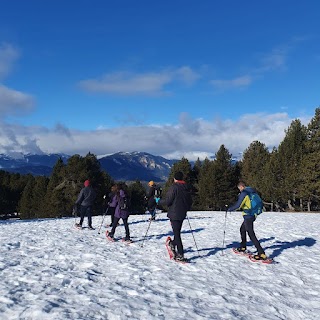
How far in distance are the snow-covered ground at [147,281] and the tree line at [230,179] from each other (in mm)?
29509

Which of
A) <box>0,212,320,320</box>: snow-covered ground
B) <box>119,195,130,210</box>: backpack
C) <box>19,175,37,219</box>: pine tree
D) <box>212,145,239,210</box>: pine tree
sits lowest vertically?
<box>19,175,37,219</box>: pine tree

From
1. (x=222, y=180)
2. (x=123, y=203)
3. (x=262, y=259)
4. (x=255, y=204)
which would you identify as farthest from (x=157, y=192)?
(x=222, y=180)

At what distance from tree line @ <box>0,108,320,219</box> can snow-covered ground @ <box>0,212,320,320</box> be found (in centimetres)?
2951

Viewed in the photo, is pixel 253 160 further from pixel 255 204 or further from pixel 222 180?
pixel 255 204

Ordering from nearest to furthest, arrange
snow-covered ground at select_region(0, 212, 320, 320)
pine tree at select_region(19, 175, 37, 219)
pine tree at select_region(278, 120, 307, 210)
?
1. snow-covered ground at select_region(0, 212, 320, 320)
2. pine tree at select_region(278, 120, 307, 210)
3. pine tree at select_region(19, 175, 37, 219)

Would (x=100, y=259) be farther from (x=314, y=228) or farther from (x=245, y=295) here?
(x=314, y=228)

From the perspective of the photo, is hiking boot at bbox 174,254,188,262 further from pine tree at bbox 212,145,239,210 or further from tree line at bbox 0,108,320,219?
pine tree at bbox 212,145,239,210

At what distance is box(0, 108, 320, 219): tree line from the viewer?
41.6 metres

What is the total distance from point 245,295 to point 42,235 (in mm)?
10821

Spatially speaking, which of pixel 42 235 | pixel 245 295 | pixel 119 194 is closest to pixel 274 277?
pixel 245 295

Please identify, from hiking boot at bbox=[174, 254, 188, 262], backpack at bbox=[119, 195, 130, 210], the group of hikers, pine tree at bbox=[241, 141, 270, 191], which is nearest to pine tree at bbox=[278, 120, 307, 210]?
pine tree at bbox=[241, 141, 270, 191]

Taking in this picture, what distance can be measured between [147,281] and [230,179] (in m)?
53.4

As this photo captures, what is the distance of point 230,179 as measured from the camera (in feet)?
201

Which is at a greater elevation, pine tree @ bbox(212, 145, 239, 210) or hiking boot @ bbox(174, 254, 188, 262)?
pine tree @ bbox(212, 145, 239, 210)
